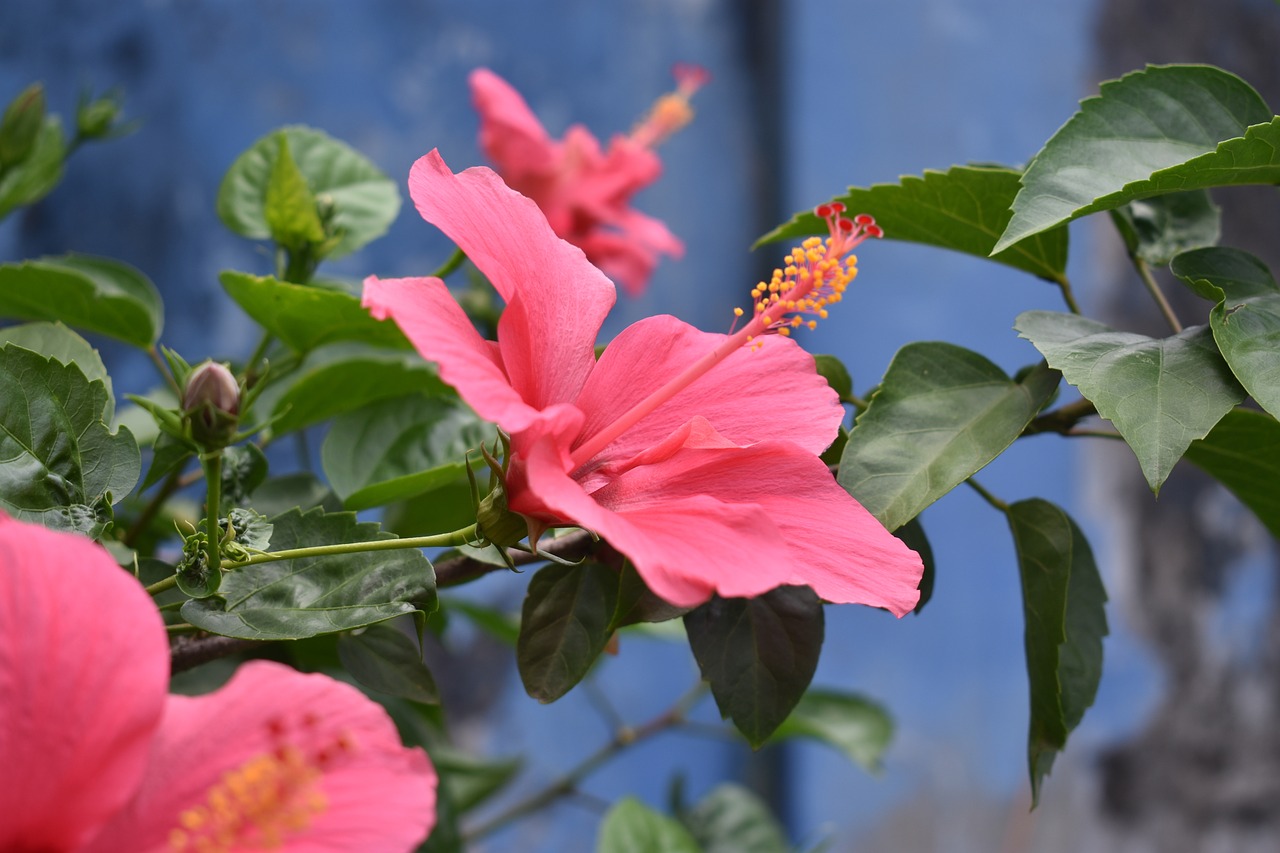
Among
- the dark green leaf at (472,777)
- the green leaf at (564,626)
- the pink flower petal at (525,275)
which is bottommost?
the dark green leaf at (472,777)

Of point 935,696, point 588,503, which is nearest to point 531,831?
point 935,696

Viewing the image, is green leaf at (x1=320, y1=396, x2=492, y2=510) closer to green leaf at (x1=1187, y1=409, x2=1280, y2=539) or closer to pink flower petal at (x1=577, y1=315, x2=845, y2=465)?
pink flower petal at (x1=577, y1=315, x2=845, y2=465)

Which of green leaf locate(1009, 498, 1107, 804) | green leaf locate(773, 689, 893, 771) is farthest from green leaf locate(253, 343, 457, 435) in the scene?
green leaf locate(773, 689, 893, 771)

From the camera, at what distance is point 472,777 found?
3.30 ft

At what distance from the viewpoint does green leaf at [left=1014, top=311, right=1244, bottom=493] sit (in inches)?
15.6

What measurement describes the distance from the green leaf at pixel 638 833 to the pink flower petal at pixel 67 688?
472mm

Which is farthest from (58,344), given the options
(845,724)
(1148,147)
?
(845,724)

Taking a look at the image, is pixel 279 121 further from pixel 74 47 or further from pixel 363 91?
pixel 74 47

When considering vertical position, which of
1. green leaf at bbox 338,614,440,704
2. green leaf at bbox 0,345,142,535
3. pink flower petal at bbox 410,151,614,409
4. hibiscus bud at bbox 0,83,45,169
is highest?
hibiscus bud at bbox 0,83,45,169

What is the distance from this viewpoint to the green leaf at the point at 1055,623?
0.47 m

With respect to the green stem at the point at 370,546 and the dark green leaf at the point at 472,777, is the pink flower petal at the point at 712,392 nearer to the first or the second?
the green stem at the point at 370,546

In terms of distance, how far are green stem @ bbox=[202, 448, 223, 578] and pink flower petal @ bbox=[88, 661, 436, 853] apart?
69mm

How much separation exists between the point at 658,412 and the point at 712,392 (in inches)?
1.0

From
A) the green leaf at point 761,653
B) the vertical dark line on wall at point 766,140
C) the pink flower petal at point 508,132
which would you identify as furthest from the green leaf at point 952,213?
the vertical dark line on wall at point 766,140
